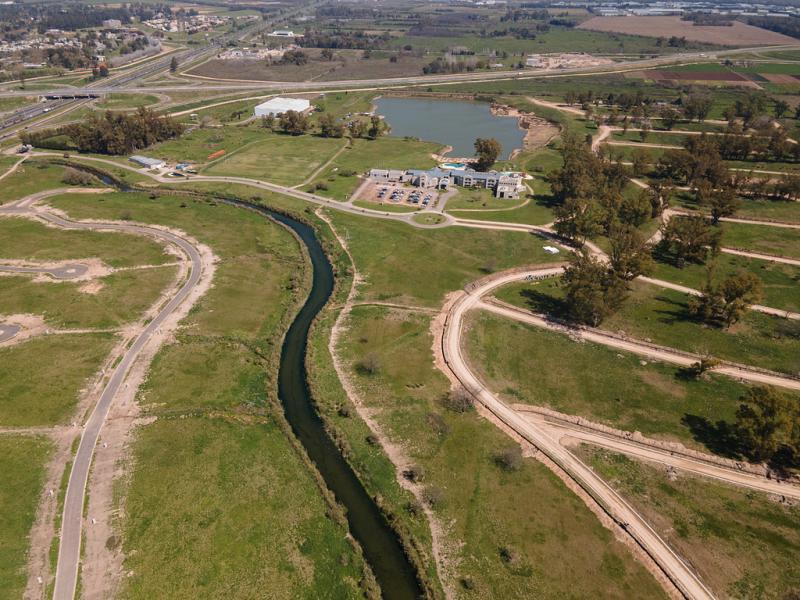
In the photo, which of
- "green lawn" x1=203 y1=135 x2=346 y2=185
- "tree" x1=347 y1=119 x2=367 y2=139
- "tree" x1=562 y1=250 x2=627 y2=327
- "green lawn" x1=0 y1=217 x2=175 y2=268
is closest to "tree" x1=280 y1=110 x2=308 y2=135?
"green lawn" x1=203 y1=135 x2=346 y2=185

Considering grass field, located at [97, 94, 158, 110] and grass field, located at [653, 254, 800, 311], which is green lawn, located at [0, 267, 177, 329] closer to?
grass field, located at [653, 254, 800, 311]

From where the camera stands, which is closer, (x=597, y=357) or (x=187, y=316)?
(x=597, y=357)

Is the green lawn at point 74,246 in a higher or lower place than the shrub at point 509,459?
higher

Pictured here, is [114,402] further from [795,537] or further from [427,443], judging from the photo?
[795,537]

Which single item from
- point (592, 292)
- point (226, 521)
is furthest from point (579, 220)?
point (226, 521)

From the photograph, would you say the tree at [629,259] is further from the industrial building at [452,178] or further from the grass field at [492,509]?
the industrial building at [452,178]

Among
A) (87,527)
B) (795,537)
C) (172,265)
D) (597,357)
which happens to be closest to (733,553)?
(795,537)

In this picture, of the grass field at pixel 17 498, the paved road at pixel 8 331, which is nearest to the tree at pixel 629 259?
the grass field at pixel 17 498
